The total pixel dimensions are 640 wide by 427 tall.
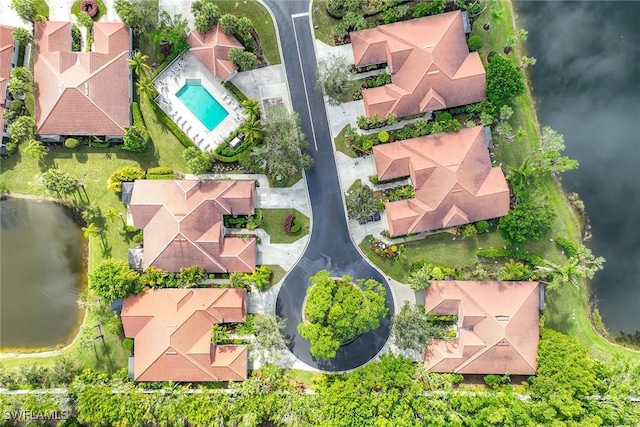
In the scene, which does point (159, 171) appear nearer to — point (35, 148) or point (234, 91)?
point (234, 91)

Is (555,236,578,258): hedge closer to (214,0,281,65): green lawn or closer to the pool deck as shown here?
(214,0,281,65): green lawn

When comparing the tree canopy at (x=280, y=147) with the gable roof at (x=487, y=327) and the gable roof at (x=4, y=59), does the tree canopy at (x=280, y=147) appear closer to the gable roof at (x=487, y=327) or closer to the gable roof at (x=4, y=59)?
the gable roof at (x=487, y=327)

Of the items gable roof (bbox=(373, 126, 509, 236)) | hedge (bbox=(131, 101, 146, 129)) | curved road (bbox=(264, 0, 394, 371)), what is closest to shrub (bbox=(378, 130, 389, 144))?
gable roof (bbox=(373, 126, 509, 236))

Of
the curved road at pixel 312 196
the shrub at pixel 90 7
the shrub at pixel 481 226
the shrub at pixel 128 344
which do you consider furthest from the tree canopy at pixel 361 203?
the shrub at pixel 90 7

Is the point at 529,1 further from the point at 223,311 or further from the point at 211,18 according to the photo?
the point at 223,311

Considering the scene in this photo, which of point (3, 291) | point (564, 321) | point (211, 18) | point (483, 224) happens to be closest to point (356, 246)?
point (483, 224)

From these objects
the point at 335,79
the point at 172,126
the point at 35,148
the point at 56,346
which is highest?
the point at 335,79

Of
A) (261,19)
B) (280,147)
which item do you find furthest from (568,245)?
(261,19)
